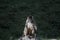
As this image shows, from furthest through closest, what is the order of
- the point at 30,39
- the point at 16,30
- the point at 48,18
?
the point at 48,18 < the point at 16,30 < the point at 30,39

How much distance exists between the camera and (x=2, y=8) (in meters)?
7.86

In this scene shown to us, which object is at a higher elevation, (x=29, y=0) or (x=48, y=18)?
(x=29, y=0)

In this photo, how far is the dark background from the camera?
7.22 metres

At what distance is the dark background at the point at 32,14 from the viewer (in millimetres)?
7223

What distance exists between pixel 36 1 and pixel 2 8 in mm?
1041

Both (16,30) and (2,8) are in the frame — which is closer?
(16,30)

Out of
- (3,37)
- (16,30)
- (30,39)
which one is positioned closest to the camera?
(30,39)

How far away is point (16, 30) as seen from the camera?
6.96 meters

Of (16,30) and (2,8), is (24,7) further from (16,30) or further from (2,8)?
(16,30)

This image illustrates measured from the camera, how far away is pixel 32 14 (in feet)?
25.3

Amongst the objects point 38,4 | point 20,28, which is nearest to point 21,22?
point 20,28

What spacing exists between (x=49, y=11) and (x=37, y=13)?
0.37m

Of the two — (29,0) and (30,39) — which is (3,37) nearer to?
(29,0)

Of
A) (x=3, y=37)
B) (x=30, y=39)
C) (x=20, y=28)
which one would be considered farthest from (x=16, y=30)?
(x=30, y=39)
